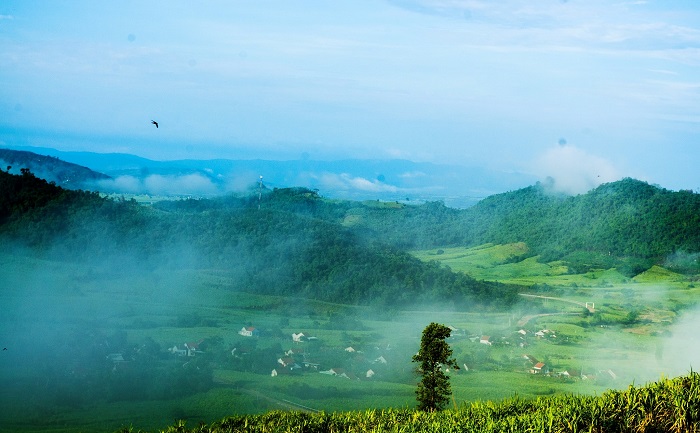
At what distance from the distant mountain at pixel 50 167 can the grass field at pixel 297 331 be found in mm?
22313

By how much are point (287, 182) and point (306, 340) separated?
222 ft

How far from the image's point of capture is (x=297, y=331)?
31.9m

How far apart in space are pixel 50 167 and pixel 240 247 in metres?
25.9

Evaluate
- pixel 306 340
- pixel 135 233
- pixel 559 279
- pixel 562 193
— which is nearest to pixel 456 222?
pixel 562 193

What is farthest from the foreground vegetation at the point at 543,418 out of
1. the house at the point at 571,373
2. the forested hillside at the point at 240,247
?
the forested hillside at the point at 240,247

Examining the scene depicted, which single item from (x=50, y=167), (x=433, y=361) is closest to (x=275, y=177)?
(x=50, y=167)

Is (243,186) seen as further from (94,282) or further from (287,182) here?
(94,282)

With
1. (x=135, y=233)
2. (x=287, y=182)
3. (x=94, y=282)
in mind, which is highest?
(x=287, y=182)

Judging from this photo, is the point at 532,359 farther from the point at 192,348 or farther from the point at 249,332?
the point at 192,348

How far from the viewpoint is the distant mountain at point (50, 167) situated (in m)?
57.8

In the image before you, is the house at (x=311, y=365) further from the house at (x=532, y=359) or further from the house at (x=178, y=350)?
the house at (x=532, y=359)

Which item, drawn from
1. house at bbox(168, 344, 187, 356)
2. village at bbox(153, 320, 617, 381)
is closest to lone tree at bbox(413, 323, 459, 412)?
village at bbox(153, 320, 617, 381)

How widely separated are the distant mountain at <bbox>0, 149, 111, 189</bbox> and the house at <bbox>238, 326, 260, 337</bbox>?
3234cm

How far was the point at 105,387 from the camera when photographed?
2112 cm
